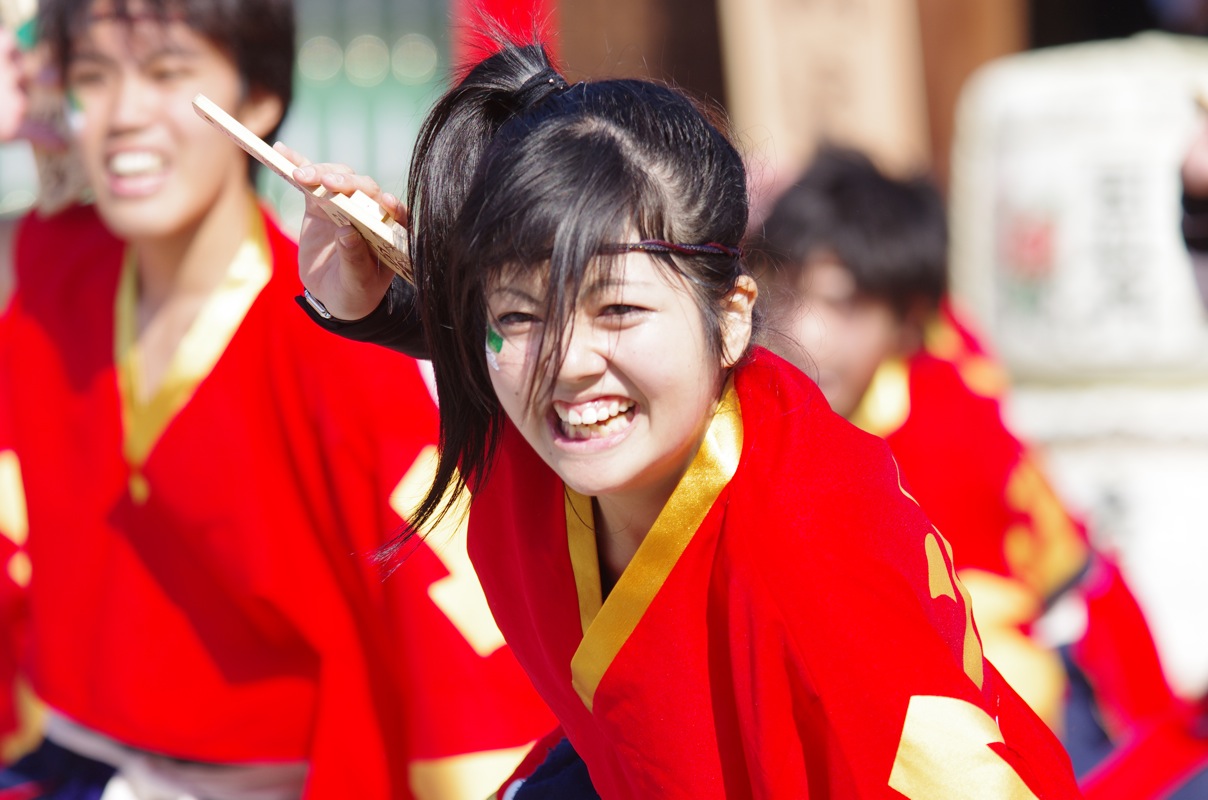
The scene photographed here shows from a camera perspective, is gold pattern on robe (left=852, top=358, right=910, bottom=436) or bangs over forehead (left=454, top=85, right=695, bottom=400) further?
gold pattern on robe (left=852, top=358, right=910, bottom=436)

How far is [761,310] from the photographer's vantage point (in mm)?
1459

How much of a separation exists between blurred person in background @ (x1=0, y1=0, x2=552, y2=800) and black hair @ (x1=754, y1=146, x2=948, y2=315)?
114 centimetres

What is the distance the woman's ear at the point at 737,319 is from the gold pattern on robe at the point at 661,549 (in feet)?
0.13

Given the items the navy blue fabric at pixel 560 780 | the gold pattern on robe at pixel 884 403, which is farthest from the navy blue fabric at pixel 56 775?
the gold pattern on robe at pixel 884 403

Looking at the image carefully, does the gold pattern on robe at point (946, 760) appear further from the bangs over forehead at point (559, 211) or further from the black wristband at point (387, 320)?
the black wristband at point (387, 320)

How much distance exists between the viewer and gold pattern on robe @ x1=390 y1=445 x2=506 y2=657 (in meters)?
1.86

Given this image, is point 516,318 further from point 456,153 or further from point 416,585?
point 416,585

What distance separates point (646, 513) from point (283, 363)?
0.72 meters

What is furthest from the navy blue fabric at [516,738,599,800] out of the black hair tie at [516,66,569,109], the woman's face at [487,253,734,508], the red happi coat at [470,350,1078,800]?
the black hair tie at [516,66,569,109]

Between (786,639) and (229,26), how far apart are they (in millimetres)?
1278

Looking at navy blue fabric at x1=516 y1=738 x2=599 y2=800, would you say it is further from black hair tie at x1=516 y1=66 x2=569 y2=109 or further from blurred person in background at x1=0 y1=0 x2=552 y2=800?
black hair tie at x1=516 y1=66 x2=569 y2=109

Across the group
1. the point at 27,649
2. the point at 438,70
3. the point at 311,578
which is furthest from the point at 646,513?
the point at 438,70

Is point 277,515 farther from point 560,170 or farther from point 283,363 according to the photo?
point 560,170

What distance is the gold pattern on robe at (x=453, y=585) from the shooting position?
1.86 metres
